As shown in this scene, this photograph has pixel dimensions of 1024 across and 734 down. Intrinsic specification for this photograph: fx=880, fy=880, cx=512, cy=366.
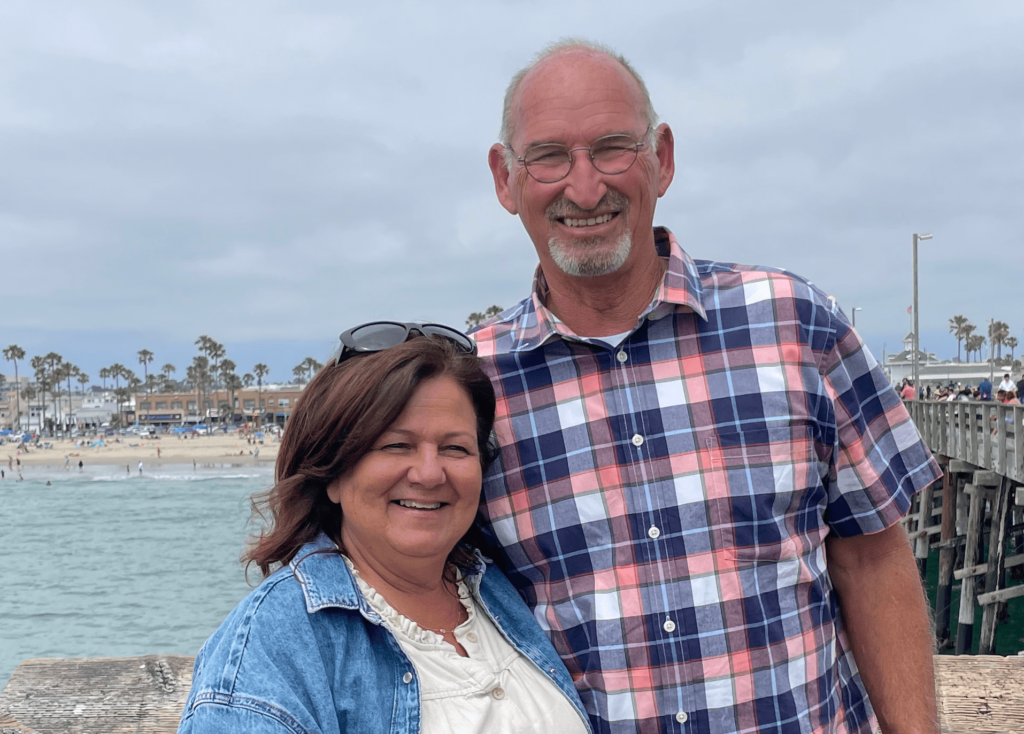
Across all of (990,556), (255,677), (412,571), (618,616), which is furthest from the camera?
(990,556)

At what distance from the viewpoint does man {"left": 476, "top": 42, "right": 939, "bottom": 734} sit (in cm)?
240

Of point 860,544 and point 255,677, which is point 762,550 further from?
point 255,677

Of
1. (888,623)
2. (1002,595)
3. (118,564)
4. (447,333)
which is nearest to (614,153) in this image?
(447,333)

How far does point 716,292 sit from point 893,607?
1053 millimetres

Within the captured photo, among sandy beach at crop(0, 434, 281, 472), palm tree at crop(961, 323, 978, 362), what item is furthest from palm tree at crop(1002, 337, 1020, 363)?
sandy beach at crop(0, 434, 281, 472)

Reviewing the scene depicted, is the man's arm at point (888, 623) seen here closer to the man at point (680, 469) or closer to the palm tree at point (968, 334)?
the man at point (680, 469)

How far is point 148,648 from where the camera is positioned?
2688cm

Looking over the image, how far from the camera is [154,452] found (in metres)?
108

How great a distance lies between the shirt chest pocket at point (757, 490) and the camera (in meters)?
2.44

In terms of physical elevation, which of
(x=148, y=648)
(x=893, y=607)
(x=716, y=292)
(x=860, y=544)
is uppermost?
(x=716, y=292)

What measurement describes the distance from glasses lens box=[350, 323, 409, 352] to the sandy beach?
94319 millimetres

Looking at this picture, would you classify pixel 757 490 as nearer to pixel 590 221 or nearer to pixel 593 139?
pixel 590 221

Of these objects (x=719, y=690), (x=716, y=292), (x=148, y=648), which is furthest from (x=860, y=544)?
(x=148, y=648)

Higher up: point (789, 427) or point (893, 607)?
point (789, 427)
